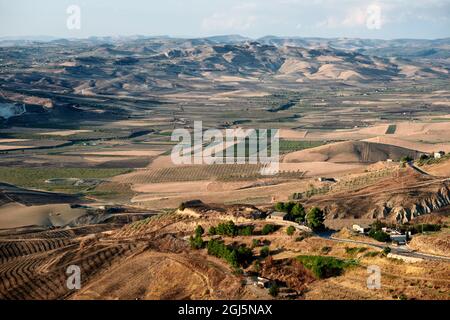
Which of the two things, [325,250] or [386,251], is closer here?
[386,251]

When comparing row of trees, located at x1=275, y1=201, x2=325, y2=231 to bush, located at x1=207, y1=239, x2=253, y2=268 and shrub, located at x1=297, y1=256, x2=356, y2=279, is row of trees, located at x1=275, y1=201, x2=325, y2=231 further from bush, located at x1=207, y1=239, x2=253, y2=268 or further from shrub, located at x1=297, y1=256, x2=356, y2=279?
shrub, located at x1=297, y1=256, x2=356, y2=279

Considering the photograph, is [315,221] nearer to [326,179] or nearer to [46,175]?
[326,179]

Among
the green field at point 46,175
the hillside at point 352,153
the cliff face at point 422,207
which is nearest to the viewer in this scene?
the cliff face at point 422,207

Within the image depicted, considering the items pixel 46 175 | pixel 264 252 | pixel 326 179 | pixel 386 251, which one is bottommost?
pixel 46 175

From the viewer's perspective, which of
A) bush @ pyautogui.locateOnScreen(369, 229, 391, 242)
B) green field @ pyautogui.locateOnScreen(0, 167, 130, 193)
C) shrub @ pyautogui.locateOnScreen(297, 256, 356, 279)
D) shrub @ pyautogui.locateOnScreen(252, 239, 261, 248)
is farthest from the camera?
green field @ pyautogui.locateOnScreen(0, 167, 130, 193)

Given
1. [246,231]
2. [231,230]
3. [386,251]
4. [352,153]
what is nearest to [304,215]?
[246,231]

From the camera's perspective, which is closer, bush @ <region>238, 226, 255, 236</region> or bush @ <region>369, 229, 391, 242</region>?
bush @ <region>369, 229, 391, 242</region>

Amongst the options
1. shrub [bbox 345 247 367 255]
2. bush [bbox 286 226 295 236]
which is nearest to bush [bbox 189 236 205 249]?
bush [bbox 286 226 295 236]

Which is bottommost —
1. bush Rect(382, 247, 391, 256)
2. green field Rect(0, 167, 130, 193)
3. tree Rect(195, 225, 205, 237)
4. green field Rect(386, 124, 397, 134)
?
green field Rect(386, 124, 397, 134)

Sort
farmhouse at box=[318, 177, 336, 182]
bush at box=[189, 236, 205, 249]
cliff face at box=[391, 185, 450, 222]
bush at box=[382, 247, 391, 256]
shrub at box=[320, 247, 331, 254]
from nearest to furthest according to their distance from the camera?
bush at box=[382, 247, 391, 256] < shrub at box=[320, 247, 331, 254] < bush at box=[189, 236, 205, 249] < cliff face at box=[391, 185, 450, 222] < farmhouse at box=[318, 177, 336, 182]

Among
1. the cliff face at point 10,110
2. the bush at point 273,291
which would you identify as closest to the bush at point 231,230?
the bush at point 273,291

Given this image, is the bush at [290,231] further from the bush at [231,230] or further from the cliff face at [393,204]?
the cliff face at [393,204]

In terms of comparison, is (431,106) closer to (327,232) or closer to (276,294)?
(327,232)
